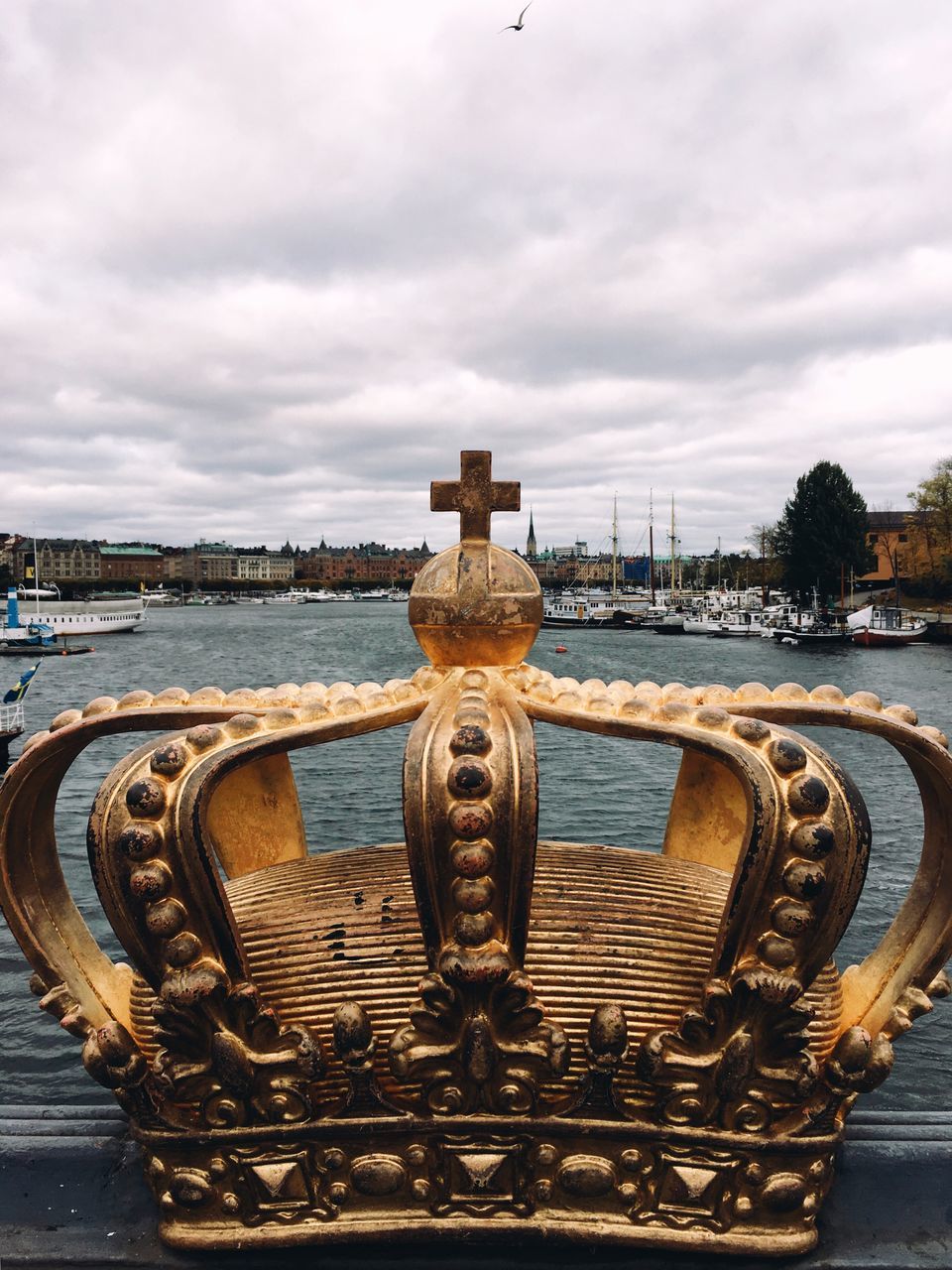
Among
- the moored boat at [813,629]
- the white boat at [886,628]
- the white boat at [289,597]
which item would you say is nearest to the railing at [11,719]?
the white boat at [886,628]

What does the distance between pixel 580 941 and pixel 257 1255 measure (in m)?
1.17

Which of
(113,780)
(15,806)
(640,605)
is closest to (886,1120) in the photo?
(113,780)

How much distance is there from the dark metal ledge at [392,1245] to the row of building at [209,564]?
121m

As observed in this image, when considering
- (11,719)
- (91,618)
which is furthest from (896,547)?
(11,719)

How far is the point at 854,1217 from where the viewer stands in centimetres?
226

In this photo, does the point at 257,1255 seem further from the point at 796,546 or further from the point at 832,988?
the point at 796,546

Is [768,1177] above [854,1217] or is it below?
above

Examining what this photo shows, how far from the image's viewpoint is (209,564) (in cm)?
14962

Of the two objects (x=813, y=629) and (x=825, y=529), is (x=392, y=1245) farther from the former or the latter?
(x=825, y=529)

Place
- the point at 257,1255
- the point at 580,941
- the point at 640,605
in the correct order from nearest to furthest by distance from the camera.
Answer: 1. the point at 257,1255
2. the point at 580,941
3. the point at 640,605

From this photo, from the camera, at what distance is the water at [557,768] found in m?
8.02

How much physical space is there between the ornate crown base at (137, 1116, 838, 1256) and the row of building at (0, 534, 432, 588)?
398 feet

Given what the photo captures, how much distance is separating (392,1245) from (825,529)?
59558 mm

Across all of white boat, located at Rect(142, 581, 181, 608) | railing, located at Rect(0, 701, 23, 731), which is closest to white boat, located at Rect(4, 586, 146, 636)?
railing, located at Rect(0, 701, 23, 731)
